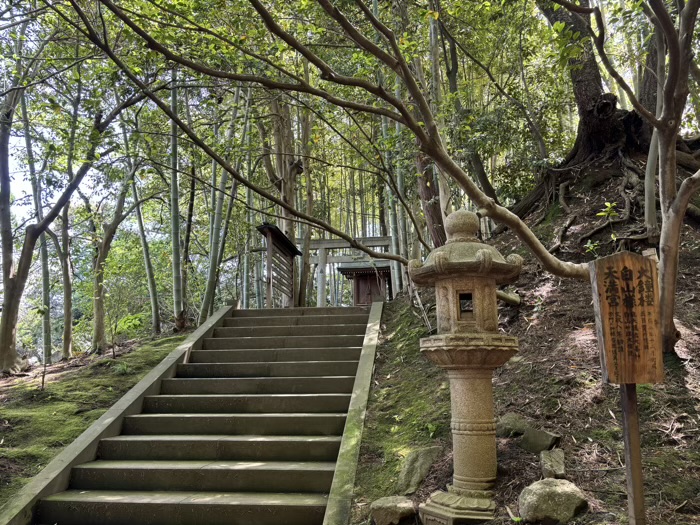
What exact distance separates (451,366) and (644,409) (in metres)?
1.63

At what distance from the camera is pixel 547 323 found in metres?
5.84

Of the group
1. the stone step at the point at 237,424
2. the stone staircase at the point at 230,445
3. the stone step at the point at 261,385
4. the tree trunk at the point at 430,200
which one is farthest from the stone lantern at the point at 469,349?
the tree trunk at the point at 430,200

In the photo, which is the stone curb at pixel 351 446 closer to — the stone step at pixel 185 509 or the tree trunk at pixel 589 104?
the stone step at pixel 185 509

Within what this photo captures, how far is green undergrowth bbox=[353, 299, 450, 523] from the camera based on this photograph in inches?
164

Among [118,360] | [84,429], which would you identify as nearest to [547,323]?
[84,429]

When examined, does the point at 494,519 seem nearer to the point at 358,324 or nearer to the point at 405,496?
the point at 405,496

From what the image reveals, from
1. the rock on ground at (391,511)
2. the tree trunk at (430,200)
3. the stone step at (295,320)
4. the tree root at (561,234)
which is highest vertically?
the tree trunk at (430,200)

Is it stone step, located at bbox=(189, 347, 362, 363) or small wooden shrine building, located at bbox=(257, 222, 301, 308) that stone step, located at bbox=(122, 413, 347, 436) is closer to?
stone step, located at bbox=(189, 347, 362, 363)

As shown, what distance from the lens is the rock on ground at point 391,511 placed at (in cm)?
355

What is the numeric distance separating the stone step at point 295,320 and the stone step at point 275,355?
1.04m

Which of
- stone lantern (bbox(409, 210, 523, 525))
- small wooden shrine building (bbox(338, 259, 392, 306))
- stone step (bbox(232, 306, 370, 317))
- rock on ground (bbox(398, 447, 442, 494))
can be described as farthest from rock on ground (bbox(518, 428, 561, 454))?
small wooden shrine building (bbox(338, 259, 392, 306))

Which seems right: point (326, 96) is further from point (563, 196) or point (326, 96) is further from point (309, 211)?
point (309, 211)

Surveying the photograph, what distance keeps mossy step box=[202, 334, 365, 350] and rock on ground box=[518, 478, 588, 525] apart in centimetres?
402

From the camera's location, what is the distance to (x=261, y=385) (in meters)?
6.04
